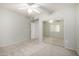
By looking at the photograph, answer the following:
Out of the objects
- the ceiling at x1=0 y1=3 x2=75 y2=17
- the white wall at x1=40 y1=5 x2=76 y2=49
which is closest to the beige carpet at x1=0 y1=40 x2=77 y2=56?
the white wall at x1=40 y1=5 x2=76 y2=49

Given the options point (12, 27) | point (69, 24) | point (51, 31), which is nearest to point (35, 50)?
point (51, 31)

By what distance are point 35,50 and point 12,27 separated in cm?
79

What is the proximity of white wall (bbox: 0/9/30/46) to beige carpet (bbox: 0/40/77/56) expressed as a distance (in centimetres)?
16

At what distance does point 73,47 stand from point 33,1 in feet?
4.80

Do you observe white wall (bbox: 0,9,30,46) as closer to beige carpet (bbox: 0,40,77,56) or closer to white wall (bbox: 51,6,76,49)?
beige carpet (bbox: 0,40,77,56)

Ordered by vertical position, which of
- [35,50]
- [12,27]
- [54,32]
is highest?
[12,27]

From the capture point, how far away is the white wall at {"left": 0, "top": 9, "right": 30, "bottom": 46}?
173 cm

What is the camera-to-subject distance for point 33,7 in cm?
177

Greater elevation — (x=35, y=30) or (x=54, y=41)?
(x=35, y=30)

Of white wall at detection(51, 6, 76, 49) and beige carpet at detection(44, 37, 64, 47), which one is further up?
white wall at detection(51, 6, 76, 49)

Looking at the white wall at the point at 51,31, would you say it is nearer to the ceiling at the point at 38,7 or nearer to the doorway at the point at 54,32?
the doorway at the point at 54,32

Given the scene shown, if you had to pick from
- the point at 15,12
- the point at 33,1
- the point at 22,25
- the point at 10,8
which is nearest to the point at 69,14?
the point at 33,1

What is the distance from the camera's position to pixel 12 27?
1.80 meters

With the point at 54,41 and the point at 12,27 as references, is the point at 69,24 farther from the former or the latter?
the point at 12,27
